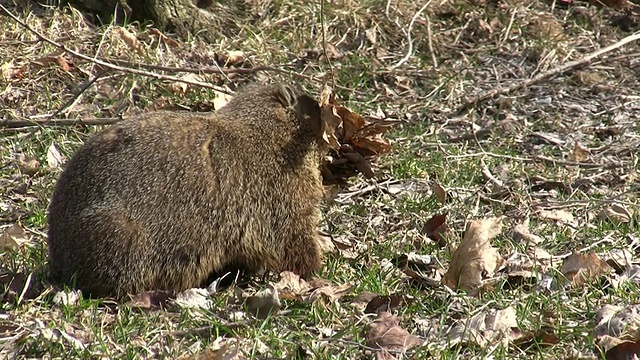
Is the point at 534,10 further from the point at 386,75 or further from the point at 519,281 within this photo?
Answer: the point at 519,281

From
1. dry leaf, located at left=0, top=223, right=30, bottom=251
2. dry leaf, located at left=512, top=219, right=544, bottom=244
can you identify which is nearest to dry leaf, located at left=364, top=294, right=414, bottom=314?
dry leaf, located at left=512, top=219, right=544, bottom=244

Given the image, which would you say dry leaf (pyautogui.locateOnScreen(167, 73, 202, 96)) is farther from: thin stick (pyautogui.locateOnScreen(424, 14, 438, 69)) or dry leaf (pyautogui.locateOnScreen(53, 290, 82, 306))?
dry leaf (pyautogui.locateOnScreen(53, 290, 82, 306))

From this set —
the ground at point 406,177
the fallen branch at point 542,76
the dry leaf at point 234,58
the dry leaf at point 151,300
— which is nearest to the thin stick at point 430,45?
the ground at point 406,177

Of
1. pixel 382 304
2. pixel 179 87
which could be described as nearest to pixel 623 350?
pixel 382 304

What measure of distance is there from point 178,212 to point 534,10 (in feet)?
15.9

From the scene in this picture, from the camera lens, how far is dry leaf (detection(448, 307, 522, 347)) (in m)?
3.57

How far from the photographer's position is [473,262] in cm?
420

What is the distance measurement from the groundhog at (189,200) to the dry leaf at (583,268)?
1.12 m

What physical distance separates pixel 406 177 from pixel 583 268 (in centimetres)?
156

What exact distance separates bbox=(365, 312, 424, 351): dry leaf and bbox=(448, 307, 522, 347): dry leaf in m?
0.15

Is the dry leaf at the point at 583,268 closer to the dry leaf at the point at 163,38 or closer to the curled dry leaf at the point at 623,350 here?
the curled dry leaf at the point at 623,350

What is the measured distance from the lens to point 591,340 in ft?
11.6

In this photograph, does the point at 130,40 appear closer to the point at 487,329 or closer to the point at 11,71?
the point at 11,71

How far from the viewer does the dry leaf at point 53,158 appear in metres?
5.48
